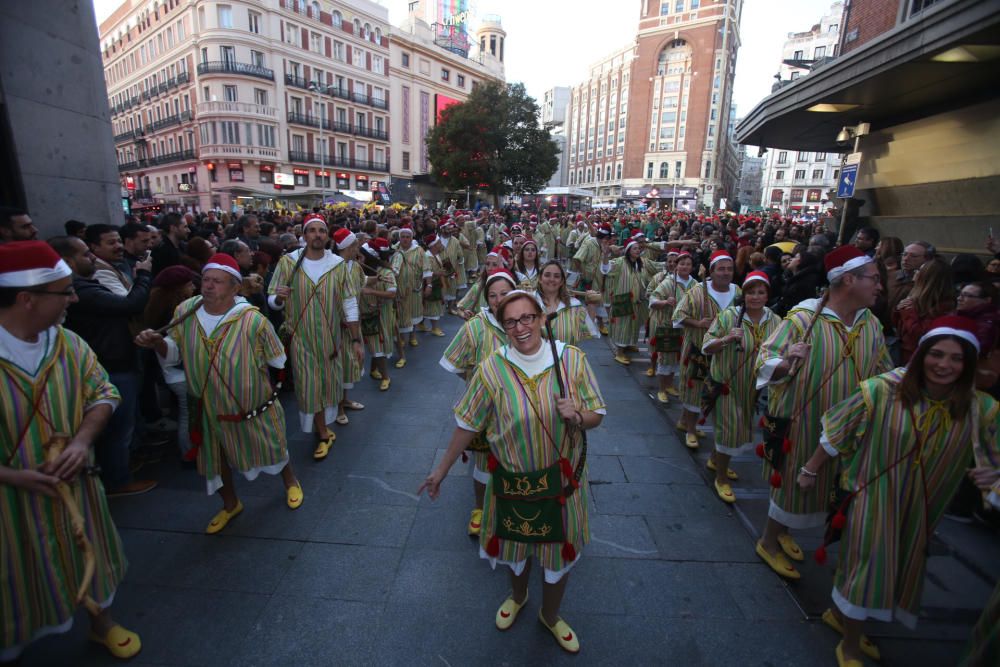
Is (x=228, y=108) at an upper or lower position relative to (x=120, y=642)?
upper

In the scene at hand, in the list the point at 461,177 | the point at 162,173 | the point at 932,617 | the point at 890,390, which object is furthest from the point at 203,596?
the point at 162,173

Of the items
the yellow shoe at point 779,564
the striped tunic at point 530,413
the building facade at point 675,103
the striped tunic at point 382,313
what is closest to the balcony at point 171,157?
the striped tunic at point 382,313

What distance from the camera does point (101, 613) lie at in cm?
252

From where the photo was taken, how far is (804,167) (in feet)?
217

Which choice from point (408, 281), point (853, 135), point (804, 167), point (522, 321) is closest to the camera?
point (522, 321)

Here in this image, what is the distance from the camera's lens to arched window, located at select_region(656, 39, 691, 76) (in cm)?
7088

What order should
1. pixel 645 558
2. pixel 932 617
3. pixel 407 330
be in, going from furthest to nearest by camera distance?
pixel 407 330 → pixel 645 558 → pixel 932 617

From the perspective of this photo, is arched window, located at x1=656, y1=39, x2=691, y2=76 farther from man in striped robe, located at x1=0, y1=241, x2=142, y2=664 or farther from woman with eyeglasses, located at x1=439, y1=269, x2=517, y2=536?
man in striped robe, located at x1=0, y1=241, x2=142, y2=664

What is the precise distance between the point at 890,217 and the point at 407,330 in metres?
10.6

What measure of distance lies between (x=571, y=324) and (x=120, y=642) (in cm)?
340

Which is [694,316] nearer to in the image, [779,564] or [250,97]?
[779,564]

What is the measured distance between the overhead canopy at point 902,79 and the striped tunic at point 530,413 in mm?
6722

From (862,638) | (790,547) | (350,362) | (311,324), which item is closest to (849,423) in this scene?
(862,638)

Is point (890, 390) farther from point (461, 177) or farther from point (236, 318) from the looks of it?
point (461, 177)
